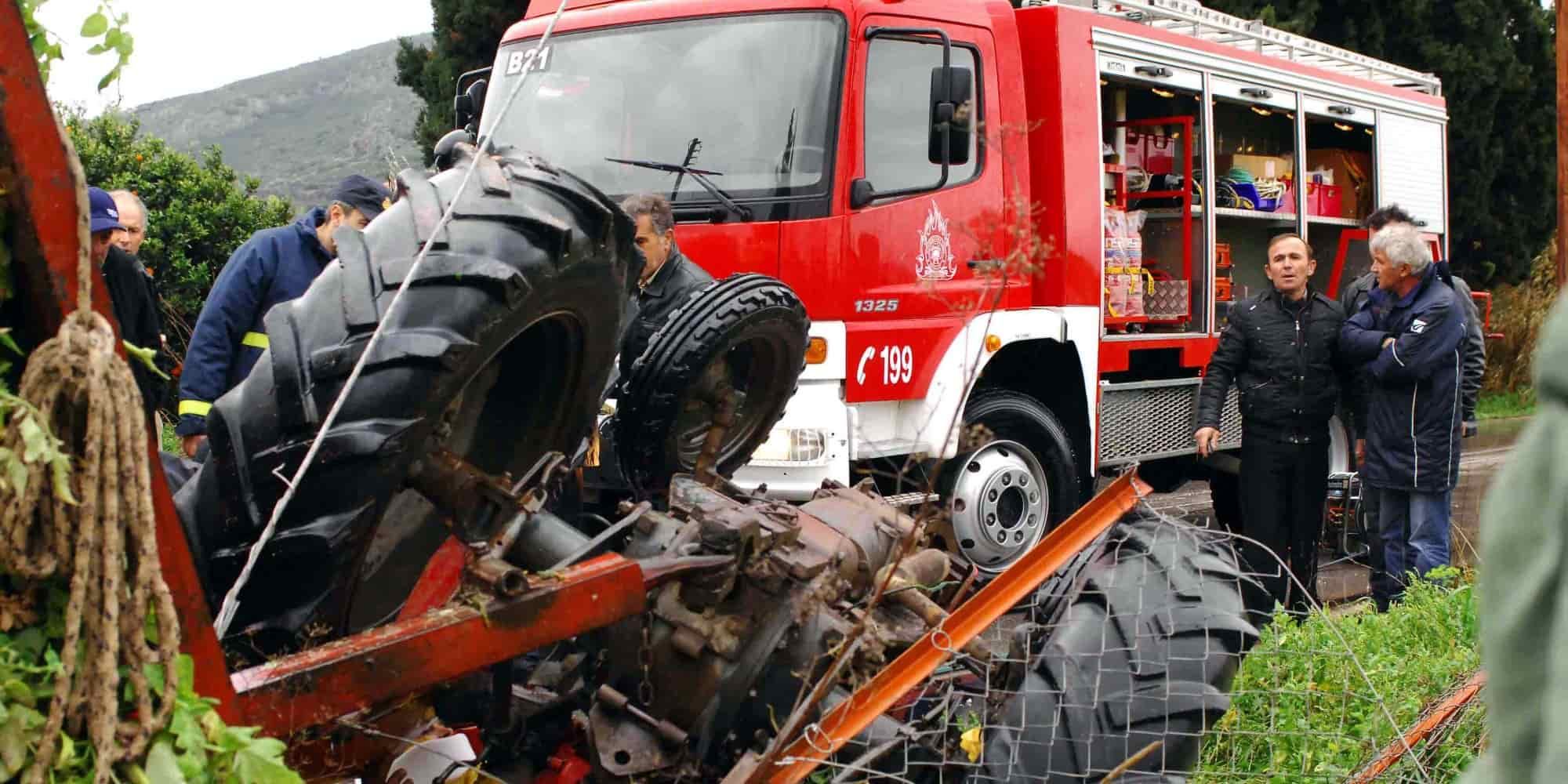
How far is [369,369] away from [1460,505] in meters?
9.02

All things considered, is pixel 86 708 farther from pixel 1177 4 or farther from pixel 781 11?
pixel 1177 4

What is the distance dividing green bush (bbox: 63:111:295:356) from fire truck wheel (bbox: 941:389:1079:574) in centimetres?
512

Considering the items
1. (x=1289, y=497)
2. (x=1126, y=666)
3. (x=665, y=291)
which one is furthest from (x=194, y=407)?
(x=1289, y=497)

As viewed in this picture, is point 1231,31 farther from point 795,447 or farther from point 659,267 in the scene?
point 659,267

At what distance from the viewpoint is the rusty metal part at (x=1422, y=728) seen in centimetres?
302

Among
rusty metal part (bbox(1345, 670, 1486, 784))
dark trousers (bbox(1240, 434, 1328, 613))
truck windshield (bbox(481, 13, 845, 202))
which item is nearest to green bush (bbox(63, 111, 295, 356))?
truck windshield (bbox(481, 13, 845, 202))

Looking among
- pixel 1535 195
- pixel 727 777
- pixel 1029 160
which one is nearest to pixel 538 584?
pixel 727 777

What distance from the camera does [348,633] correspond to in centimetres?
272

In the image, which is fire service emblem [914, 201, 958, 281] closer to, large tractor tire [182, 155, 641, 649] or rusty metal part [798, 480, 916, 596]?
rusty metal part [798, 480, 916, 596]

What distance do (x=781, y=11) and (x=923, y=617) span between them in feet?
13.7

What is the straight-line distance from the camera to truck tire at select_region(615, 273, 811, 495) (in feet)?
11.8

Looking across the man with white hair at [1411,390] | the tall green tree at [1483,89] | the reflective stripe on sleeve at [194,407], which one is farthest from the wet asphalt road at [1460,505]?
the reflective stripe on sleeve at [194,407]

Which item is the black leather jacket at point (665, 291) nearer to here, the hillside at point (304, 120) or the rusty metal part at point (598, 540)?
the rusty metal part at point (598, 540)

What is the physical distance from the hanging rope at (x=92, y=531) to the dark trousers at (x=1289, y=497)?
5.45m
